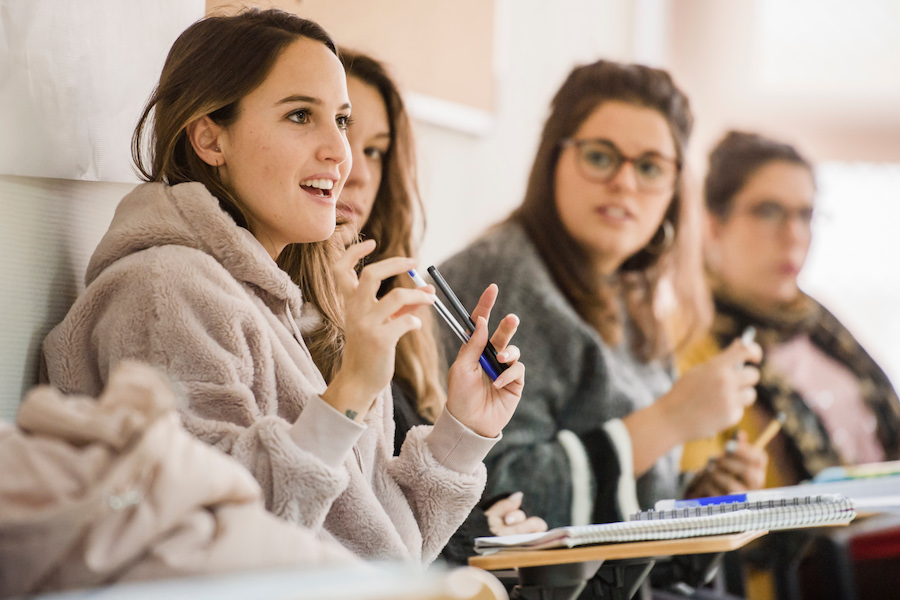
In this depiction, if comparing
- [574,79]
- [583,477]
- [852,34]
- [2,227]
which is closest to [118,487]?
[2,227]

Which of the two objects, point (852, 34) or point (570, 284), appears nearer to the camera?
point (570, 284)

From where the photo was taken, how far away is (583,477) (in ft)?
6.18

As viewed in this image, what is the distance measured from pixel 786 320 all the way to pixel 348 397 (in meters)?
2.10

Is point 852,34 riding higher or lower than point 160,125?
higher

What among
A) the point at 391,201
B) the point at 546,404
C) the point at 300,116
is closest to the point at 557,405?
the point at 546,404

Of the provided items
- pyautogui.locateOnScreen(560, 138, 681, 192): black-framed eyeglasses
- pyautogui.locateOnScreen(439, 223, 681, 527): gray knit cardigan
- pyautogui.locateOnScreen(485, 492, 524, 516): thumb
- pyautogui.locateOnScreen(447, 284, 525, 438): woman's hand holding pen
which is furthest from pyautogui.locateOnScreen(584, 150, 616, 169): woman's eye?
pyautogui.locateOnScreen(447, 284, 525, 438): woman's hand holding pen

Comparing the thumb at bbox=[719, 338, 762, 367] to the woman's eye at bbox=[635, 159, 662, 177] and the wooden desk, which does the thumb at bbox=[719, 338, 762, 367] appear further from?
the wooden desk

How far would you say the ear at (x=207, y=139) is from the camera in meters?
1.28

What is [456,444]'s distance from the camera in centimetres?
130

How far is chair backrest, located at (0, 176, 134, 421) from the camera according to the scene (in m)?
1.18

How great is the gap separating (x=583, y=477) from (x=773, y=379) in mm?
1063

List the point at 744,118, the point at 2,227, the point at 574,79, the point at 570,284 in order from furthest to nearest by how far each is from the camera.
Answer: the point at 744,118 < the point at 574,79 < the point at 570,284 < the point at 2,227

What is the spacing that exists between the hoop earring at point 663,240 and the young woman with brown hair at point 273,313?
1144mm

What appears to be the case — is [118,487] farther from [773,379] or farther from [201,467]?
[773,379]
